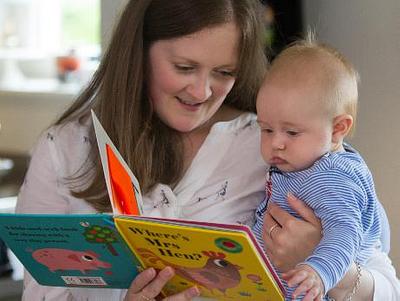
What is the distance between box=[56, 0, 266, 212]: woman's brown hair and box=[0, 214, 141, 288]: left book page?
0.23m

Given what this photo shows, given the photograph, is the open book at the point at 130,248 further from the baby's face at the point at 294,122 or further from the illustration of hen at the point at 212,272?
the baby's face at the point at 294,122

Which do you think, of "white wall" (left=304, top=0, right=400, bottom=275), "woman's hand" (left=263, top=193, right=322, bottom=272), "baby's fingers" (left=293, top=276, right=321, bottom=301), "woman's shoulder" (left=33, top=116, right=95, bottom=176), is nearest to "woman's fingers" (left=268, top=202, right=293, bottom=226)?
"woman's hand" (left=263, top=193, right=322, bottom=272)

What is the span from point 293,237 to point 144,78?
0.50 meters

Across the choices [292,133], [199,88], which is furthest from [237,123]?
[292,133]

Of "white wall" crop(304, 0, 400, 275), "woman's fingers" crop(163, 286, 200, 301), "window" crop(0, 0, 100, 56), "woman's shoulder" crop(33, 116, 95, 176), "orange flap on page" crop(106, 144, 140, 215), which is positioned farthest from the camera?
"window" crop(0, 0, 100, 56)

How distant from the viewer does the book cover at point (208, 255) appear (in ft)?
3.69

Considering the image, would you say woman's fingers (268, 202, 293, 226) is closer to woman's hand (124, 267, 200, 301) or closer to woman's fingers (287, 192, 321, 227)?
woman's fingers (287, 192, 321, 227)

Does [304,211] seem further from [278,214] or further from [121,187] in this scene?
[121,187]

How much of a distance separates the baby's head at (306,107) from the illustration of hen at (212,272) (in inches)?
11.5

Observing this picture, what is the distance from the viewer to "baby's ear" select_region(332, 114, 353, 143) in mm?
1412

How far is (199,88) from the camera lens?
5.07ft

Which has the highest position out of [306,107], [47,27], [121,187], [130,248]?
[306,107]

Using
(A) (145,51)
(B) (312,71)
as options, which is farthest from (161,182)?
(B) (312,71)

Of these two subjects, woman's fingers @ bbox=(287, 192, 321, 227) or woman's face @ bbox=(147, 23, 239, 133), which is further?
woman's face @ bbox=(147, 23, 239, 133)
